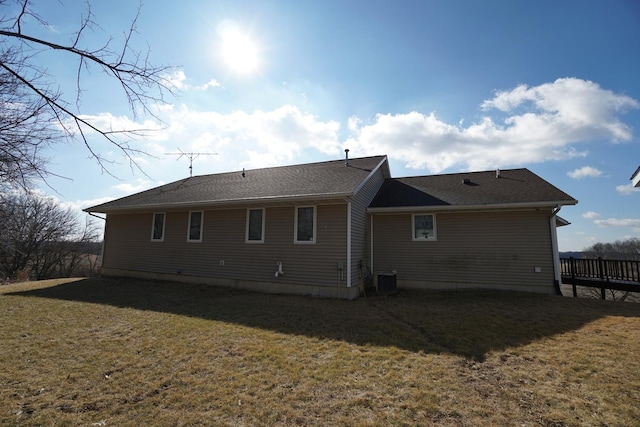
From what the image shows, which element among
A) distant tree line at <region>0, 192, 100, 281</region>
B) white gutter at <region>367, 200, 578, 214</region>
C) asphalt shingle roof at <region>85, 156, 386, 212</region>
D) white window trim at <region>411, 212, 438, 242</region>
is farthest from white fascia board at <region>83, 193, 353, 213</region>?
distant tree line at <region>0, 192, 100, 281</region>

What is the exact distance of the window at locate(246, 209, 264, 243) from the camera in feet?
34.3

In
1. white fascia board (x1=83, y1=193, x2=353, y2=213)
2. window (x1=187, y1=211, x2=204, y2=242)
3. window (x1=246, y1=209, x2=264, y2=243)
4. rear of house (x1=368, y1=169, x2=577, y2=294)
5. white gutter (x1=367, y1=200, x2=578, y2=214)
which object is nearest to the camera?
white gutter (x1=367, y1=200, x2=578, y2=214)

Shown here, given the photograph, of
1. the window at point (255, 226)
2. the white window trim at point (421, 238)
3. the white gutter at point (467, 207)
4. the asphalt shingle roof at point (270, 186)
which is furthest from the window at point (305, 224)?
the white window trim at point (421, 238)

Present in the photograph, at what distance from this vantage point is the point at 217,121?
4699 millimetres

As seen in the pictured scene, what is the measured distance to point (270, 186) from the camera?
452 inches

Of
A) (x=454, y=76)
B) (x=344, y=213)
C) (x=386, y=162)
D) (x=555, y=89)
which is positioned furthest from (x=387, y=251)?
(x=555, y=89)

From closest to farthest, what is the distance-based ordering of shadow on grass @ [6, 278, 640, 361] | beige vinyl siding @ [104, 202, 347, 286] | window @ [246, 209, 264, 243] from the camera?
shadow on grass @ [6, 278, 640, 361], beige vinyl siding @ [104, 202, 347, 286], window @ [246, 209, 264, 243]

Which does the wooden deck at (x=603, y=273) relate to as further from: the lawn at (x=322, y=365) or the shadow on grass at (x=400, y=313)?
the lawn at (x=322, y=365)

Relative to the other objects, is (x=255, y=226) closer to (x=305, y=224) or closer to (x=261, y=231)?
(x=261, y=231)

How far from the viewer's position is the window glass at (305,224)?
9.65 m

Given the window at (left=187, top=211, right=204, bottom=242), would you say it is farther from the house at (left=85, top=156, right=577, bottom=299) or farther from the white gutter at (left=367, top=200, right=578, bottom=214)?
the white gutter at (left=367, top=200, right=578, bottom=214)

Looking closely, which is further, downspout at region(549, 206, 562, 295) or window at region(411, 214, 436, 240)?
window at region(411, 214, 436, 240)

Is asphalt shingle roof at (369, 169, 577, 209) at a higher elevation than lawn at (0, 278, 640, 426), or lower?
higher

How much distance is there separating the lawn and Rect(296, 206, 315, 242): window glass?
273 centimetres
